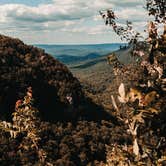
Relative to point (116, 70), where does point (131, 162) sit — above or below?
below

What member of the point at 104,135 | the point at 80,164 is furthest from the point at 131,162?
the point at 104,135

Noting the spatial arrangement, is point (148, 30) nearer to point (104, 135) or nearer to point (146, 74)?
point (146, 74)

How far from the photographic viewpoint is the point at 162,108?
761 cm

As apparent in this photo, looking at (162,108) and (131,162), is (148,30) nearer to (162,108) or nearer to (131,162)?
(162,108)

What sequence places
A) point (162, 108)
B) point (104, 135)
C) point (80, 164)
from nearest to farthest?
point (162, 108)
point (80, 164)
point (104, 135)

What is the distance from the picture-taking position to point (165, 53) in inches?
322

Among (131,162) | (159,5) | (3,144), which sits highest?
(159,5)

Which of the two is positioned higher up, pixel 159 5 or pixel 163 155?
pixel 159 5

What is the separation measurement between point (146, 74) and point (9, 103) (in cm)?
17840

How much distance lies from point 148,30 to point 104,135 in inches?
6769

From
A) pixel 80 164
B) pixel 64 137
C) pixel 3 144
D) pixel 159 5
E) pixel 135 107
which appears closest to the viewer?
pixel 135 107

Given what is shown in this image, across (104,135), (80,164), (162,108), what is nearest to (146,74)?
(162,108)

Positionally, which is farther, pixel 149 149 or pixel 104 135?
pixel 104 135

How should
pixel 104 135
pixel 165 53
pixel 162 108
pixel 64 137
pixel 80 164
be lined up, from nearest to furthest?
pixel 162 108 → pixel 165 53 → pixel 80 164 → pixel 64 137 → pixel 104 135
